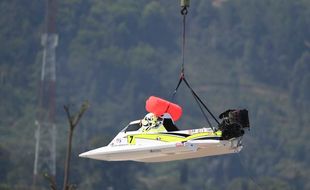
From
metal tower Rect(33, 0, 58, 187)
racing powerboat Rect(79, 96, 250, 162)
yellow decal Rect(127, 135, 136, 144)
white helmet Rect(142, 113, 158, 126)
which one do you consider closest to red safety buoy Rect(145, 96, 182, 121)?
racing powerboat Rect(79, 96, 250, 162)

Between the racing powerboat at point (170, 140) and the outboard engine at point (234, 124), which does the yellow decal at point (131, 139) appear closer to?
the racing powerboat at point (170, 140)

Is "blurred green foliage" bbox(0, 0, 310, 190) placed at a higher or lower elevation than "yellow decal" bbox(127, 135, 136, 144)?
higher

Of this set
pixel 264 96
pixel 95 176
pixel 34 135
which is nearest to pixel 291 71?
pixel 264 96

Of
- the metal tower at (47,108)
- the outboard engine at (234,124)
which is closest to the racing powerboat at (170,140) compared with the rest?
the outboard engine at (234,124)

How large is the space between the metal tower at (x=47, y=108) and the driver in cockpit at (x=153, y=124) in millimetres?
52531

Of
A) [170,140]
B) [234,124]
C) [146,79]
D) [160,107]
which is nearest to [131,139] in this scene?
[160,107]

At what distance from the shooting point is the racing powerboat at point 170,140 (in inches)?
1660

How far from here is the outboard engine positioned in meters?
42.0

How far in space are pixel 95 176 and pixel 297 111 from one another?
218 ft

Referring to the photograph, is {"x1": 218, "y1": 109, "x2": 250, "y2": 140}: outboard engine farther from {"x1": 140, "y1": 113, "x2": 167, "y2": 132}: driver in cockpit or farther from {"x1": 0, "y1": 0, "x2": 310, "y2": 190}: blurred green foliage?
{"x1": 0, "y1": 0, "x2": 310, "y2": 190}: blurred green foliage

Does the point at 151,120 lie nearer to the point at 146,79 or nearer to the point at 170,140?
the point at 170,140

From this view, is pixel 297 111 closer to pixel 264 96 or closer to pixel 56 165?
pixel 264 96

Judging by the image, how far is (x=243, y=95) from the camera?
180 metres

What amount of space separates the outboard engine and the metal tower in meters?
56.4
